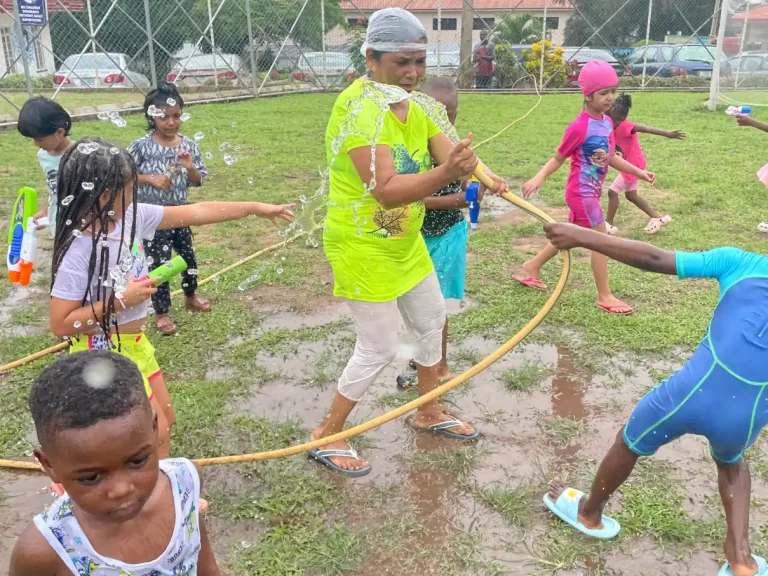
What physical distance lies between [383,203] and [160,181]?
226 cm

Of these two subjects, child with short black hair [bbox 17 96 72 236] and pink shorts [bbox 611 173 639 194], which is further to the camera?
pink shorts [bbox 611 173 639 194]

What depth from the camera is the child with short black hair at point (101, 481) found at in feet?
4.81

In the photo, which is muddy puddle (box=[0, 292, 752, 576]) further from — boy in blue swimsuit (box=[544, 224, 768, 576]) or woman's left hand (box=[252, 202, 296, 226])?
woman's left hand (box=[252, 202, 296, 226])

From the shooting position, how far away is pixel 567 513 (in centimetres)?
295

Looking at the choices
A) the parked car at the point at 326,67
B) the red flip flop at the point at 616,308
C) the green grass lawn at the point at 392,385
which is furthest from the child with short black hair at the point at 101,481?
the parked car at the point at 326,67

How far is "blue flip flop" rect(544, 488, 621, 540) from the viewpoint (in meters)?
2.86

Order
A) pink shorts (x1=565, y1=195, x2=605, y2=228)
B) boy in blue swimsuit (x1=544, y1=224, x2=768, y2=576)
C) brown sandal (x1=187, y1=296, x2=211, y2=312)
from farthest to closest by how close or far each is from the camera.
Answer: brown sandal (x1=187, y1=296, x2=211, y2=312)
pink shorts (x1=565, y1=195, x2=605, y2=228)
boy in blue swimsuit (x1=544, y1=224, x2=768, y2=576)

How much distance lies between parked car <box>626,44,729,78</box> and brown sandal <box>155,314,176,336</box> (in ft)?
68.7

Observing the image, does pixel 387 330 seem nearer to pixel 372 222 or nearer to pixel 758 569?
pixel 372 222

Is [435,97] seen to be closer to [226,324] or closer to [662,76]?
[226,324]

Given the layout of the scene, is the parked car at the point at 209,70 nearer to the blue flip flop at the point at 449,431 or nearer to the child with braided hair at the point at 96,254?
the blue flip flop at the point at 449,431

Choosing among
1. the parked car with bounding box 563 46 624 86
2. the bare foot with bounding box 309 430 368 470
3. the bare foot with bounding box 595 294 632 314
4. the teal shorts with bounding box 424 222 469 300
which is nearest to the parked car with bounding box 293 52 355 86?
the parked car with bounding box 563 46 624 86

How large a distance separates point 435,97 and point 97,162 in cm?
196

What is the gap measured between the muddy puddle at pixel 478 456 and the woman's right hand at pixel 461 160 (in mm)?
1177
